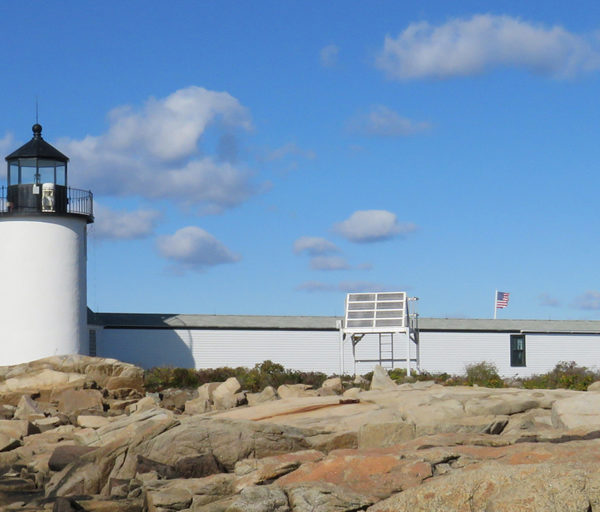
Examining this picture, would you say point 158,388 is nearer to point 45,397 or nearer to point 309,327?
point 45,397

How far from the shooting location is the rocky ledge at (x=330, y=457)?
37.4 ft

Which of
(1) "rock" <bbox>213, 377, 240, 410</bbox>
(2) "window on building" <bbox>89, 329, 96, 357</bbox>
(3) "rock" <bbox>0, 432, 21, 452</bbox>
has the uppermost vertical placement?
(2) "window on building" <bbox>89, 329, 96, 357</bbox>

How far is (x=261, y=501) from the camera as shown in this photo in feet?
40.9

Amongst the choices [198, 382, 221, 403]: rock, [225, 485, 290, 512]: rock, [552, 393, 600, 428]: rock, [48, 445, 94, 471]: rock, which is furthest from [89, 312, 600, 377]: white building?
[225, 485, 290, 512]: rock

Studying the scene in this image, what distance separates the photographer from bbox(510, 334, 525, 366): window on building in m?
43.7

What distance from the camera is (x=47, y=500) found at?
15.6 m

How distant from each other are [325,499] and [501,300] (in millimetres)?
34739

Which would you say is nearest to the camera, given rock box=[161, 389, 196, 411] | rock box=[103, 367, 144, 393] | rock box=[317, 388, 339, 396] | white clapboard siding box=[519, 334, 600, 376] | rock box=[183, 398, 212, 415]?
rock box=[183, 398, 212, 415]

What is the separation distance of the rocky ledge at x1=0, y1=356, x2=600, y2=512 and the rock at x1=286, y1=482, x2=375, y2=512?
0.02m

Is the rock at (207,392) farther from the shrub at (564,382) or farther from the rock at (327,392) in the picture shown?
the shrub at (564,382)

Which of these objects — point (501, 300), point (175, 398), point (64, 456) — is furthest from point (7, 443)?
point (501, 300)

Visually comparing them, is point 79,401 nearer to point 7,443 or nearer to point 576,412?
point 7,443

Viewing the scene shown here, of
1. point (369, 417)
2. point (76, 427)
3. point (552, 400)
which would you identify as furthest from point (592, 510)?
point (76, 427)

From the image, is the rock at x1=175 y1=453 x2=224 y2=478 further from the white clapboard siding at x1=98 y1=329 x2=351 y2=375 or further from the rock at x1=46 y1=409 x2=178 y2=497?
the white clapboard siding at x1=98 y1=329 x2=351 y2=375
